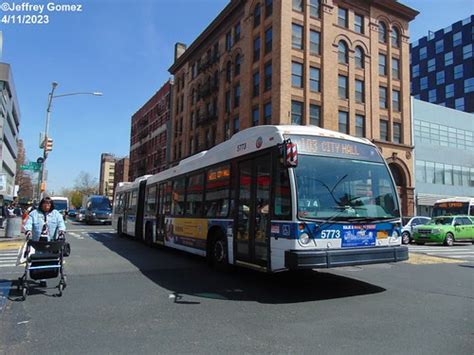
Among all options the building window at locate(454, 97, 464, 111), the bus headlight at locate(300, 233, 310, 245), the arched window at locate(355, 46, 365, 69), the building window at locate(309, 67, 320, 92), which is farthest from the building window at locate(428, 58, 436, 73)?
the bus headlight at locate(300, 233, 310, 245)

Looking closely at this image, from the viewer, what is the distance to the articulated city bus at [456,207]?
28.9 metres

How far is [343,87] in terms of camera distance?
123 ft

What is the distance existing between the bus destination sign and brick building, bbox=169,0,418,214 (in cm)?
2508

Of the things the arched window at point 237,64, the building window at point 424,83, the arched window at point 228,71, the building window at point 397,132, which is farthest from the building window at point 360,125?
the building window at point 424,83

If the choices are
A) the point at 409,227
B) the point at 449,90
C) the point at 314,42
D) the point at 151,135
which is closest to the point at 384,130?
the point at 314,42

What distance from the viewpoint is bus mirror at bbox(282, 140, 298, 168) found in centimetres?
743

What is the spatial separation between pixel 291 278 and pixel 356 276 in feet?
5.22

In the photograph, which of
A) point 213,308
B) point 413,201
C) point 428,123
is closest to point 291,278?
point 213,308

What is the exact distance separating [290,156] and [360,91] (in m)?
33.6

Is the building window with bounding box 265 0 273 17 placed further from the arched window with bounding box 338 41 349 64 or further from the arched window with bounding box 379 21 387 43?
the arched window with bounding box 379 21 387 43

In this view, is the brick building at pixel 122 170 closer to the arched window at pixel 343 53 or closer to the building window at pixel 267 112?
the building window at pixel 267 112

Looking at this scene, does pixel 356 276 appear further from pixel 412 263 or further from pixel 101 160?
pixel 101 160

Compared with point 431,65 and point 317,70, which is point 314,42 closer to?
point 317,70

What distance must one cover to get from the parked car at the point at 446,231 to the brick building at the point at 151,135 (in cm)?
4110
